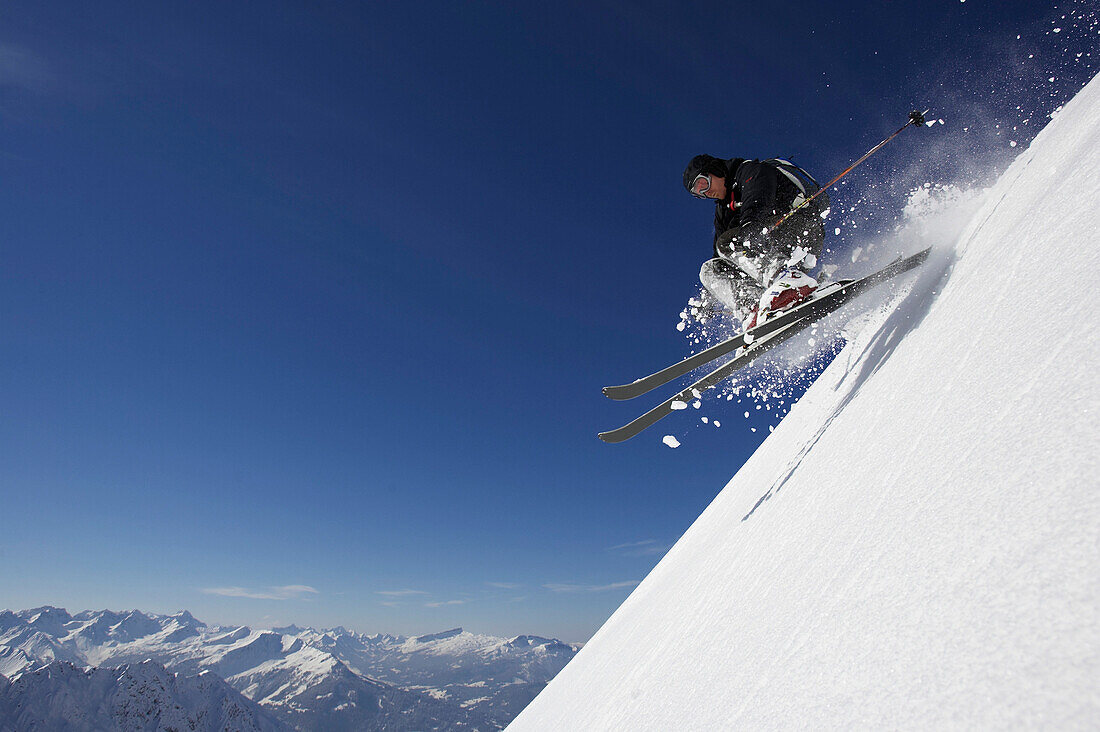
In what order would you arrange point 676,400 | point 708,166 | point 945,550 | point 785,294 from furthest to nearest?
point 708,166 → point 676,400 → point 785,294 → point 945,550

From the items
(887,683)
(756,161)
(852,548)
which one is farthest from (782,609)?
(756,161)

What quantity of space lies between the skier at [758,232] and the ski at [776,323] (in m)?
0.22

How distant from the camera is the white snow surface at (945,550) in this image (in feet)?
1.96

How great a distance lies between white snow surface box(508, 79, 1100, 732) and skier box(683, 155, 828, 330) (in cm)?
229

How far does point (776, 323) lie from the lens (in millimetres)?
4586

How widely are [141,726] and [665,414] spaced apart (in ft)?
868

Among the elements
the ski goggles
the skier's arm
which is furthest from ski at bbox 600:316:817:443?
the ski goggles

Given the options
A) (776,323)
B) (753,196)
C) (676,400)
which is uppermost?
(753,196)

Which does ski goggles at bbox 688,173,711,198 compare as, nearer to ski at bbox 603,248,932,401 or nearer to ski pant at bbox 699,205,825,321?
ski pant at bbox 699,205,825,321

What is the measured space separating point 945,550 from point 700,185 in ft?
16.9

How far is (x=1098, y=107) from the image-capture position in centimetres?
288

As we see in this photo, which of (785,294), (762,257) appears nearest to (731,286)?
(762,257)

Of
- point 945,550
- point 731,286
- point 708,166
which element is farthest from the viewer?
point 731,286

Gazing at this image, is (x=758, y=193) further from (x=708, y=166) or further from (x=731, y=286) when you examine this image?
(x=731, y=286)
